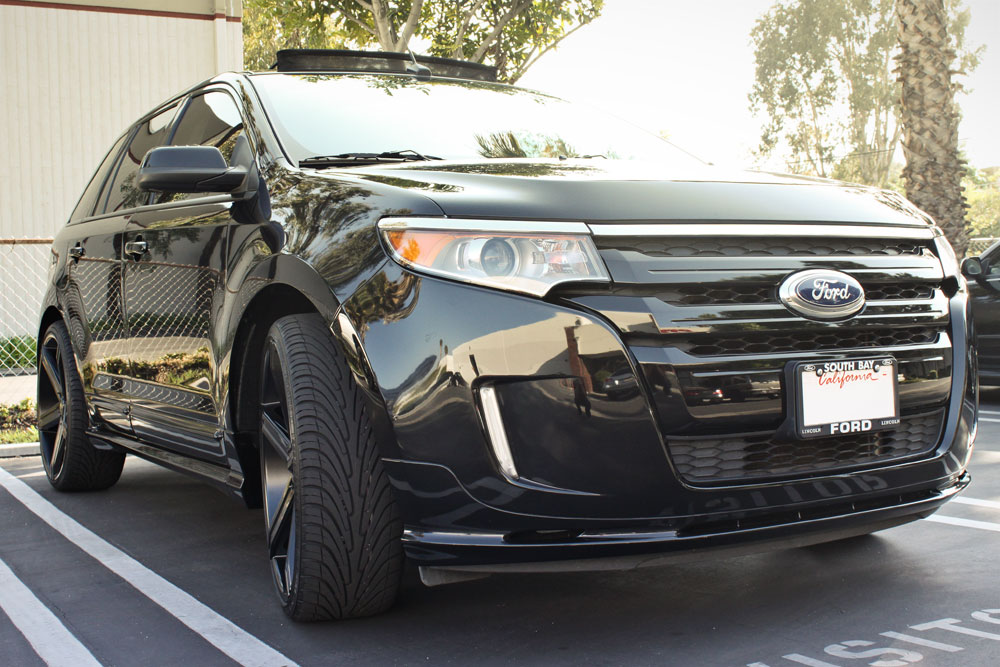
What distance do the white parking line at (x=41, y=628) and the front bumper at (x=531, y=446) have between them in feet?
3.41

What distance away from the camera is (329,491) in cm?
277

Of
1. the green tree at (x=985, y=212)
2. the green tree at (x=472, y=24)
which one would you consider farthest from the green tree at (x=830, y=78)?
the green tree at (x=472, y=24)

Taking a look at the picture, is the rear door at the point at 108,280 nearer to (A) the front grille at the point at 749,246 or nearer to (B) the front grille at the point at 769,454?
(A) the front grille at the point at 749,246

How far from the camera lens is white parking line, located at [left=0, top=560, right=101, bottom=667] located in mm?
2924

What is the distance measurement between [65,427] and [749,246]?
369 centimetres

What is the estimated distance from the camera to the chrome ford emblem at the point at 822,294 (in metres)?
2.59

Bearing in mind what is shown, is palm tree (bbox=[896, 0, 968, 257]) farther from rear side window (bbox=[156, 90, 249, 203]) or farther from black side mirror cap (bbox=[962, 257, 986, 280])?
rear side window (bbox=[156, 90, 249, 203])

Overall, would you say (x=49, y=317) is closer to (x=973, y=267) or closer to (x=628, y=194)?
(x=628, y=194)

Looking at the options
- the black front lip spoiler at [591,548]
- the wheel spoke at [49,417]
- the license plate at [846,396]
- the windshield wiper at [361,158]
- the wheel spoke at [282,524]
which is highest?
the windshield wiper at [361,158]

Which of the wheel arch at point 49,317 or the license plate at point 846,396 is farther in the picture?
the wheel arch at point 49,317

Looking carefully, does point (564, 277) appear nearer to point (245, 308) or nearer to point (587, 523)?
point (587, 523)

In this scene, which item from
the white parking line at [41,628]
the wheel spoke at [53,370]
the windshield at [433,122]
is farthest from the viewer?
the wheel spoke at [53,370]

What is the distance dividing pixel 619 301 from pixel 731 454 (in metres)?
0.45

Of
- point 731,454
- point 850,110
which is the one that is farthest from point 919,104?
point 850,110
